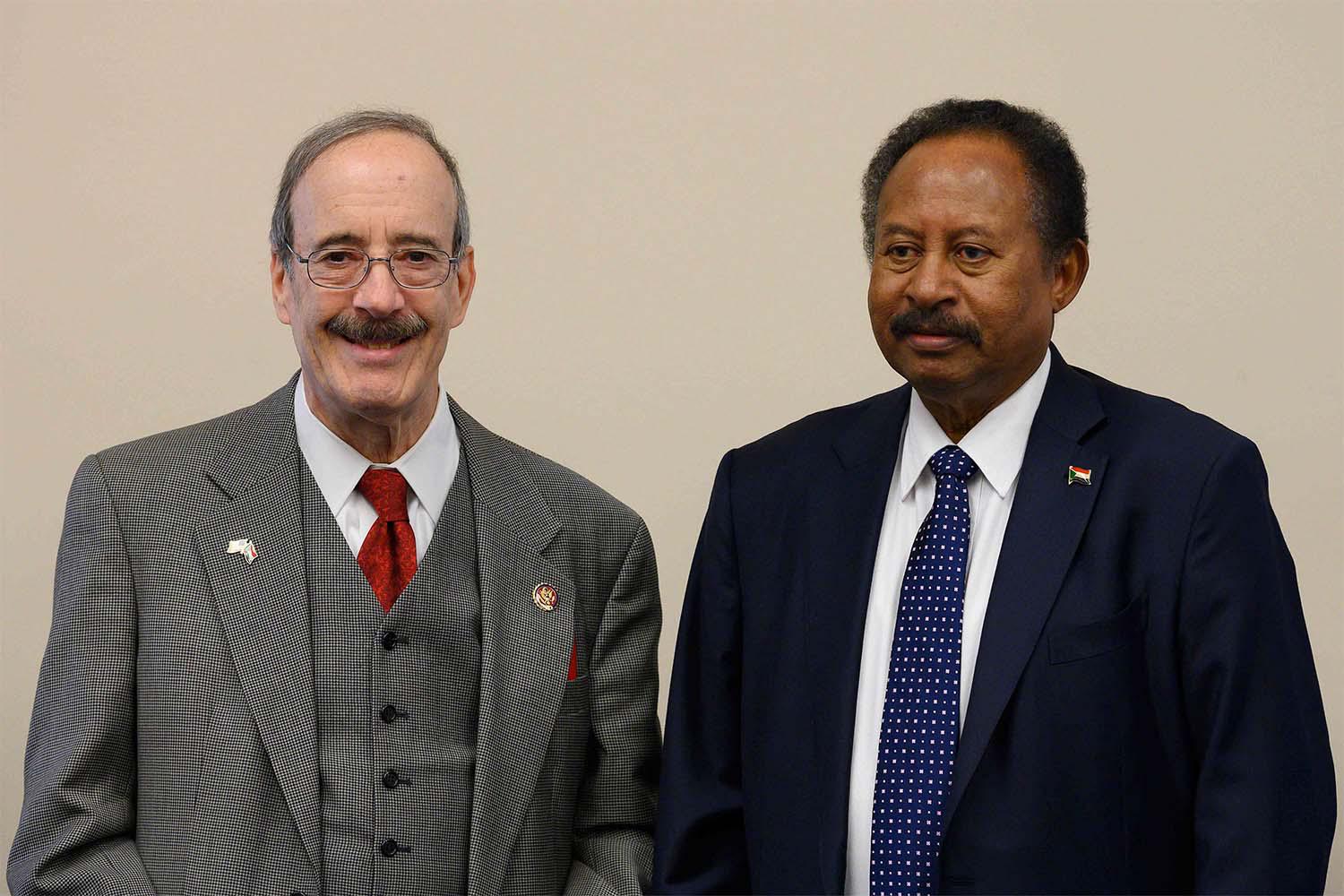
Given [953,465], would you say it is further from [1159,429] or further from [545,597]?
[545,597]

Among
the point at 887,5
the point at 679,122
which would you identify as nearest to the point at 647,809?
the point at 679,122

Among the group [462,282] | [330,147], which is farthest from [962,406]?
[330,147]

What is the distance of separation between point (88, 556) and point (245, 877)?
1.64ft

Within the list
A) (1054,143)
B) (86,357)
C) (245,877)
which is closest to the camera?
(245,877)

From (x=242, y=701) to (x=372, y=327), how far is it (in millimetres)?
558

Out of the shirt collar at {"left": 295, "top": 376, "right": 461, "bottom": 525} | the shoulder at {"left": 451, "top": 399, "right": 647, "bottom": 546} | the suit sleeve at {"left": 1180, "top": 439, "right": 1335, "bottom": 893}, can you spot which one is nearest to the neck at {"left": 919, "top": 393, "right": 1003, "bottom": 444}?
the suit sleeve at {"left": 1180, "top": 439, "right": 1335, "bottom": 893}

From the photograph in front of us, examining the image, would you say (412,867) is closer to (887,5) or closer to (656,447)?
(656,447)

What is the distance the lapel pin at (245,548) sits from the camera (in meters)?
2.56

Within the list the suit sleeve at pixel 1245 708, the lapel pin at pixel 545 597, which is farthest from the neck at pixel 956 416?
the lapel pin at pixel 545 597

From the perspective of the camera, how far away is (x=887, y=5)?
12.7 ft

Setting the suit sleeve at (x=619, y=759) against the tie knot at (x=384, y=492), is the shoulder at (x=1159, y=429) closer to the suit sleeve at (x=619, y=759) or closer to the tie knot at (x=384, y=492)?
the suit sleeve at (x=619, y=759)

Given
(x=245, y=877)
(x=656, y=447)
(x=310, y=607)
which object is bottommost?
(x=245, y=877)

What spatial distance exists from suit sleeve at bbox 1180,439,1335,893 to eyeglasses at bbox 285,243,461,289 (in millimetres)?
1155

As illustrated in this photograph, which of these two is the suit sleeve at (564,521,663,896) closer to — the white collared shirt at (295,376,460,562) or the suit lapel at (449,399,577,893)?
the suit lapel at (449,399,577,893)
